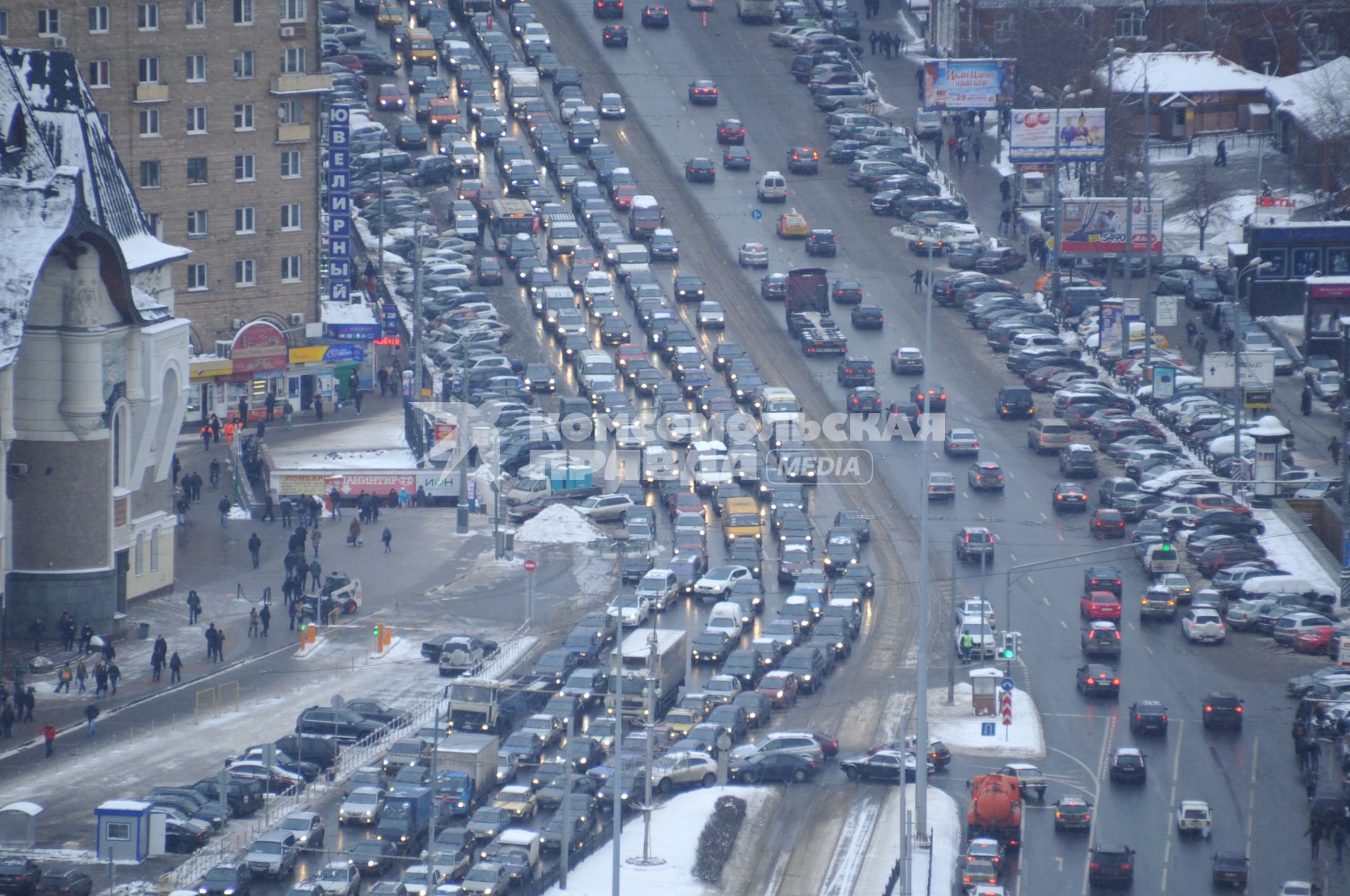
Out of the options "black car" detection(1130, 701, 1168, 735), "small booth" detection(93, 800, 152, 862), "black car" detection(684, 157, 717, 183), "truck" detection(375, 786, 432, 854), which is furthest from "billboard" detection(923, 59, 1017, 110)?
"small booth" detection(93, 800, 152, 862)

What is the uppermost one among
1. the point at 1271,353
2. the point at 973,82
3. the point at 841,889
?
the point at 973,82

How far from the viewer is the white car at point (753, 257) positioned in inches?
4835

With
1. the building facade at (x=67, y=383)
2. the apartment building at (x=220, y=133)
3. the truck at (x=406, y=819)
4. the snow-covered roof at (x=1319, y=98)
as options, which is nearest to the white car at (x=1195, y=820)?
the truck at (x=406, y=819)

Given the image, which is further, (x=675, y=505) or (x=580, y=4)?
(x=580, y=4)

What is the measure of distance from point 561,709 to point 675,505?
21.3 m

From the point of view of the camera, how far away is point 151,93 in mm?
106875

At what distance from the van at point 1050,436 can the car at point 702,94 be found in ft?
140

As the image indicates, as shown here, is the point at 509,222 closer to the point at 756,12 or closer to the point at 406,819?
the point at 756,12

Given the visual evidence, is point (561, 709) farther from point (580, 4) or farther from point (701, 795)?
point (580, 4)

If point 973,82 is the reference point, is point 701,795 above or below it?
below

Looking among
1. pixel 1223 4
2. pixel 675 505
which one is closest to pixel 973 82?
pixel 1223 4

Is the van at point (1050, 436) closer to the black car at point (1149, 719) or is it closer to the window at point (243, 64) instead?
the black car at point (1149, 719)

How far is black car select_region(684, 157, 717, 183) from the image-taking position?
13262 cm

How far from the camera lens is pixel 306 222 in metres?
112
